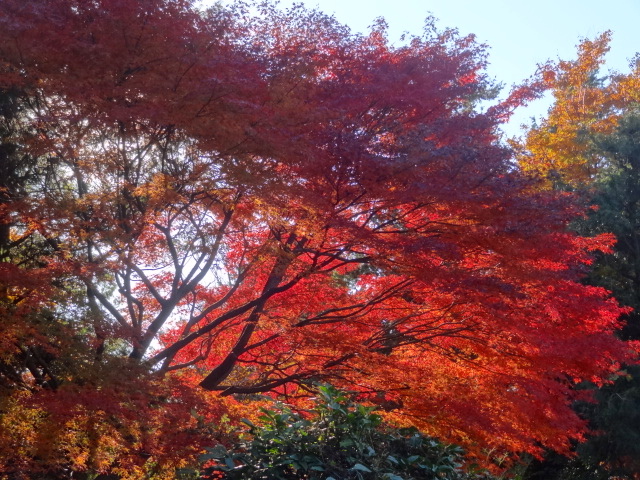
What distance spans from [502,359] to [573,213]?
2674 millimetres

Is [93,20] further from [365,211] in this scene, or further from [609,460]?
[609,460]

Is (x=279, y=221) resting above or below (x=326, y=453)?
above

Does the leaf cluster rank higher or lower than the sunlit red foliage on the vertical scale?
lower

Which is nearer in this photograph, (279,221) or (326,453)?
(326,453)

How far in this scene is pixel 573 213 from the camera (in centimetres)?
753

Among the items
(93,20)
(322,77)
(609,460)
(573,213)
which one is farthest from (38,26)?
(609,460)

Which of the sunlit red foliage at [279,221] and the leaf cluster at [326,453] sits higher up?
the sunlit red foliage at [279,221]

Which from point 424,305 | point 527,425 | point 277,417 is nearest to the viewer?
point 277,417

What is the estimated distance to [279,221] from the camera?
25.4 feet

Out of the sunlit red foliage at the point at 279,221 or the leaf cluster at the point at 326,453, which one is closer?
the leaf cluster at the point at 326,453

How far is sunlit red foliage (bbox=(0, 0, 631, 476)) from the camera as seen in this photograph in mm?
6305

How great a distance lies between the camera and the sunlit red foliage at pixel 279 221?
20.7 ft

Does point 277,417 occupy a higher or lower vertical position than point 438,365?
lower

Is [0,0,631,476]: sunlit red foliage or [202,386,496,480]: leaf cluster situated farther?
[0,0,631,476]: sunlit red foliage
